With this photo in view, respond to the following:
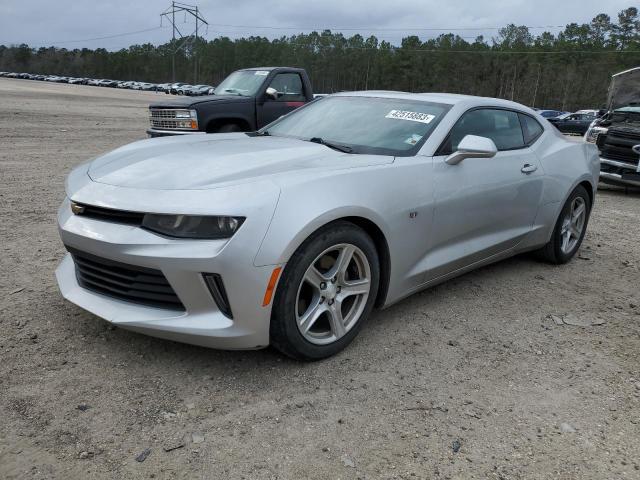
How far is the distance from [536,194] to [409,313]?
60.4 inches

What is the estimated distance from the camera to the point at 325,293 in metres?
2.96

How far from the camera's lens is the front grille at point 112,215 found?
2699 mm

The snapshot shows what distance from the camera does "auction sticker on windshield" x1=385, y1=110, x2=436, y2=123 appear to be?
12.4ft

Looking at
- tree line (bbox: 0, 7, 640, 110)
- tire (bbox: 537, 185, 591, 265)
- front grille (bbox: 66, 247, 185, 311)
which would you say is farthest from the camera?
tree line (bbox: 0, 7, 640, 110)

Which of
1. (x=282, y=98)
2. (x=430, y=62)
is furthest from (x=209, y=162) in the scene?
(x=430, y=62)

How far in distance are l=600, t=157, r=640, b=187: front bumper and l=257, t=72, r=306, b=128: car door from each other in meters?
5.39

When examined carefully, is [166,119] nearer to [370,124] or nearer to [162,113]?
[162,113]

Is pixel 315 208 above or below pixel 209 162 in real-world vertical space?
below

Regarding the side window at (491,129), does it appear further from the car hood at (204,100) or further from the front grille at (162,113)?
the front grille at (162,113)

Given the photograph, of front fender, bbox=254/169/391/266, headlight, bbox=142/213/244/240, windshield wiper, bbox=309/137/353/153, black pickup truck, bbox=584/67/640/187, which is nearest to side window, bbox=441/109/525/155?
windshield wiper, bbox=309/137/353/153

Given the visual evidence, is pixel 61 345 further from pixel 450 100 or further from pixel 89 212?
pixel 450 100

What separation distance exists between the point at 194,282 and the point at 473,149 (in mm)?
1937

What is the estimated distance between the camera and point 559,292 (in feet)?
14.4

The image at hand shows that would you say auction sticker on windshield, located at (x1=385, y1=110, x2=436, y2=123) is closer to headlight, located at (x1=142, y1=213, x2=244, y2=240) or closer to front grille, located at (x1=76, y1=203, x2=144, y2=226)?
headlight, located at (x1=142, y1=213, x2=244, y2=240)
